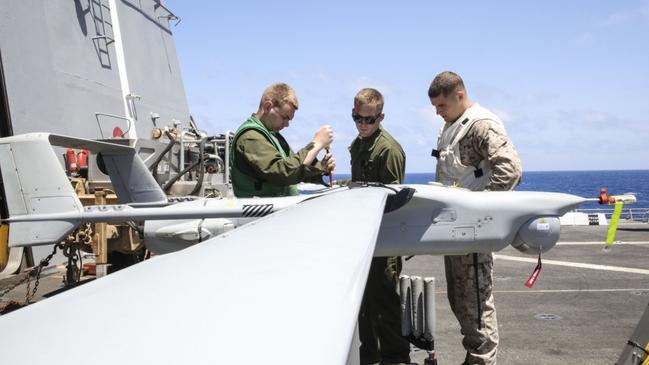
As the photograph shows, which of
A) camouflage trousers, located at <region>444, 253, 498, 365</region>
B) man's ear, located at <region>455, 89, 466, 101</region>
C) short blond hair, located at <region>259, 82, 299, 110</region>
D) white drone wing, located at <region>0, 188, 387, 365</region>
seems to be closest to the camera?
white drone wing, located at <region>0, 188, 387, 365</region>

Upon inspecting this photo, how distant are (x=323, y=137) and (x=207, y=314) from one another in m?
3.47

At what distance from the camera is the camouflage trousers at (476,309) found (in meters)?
3.89

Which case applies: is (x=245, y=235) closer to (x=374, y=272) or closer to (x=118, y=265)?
(x=374, y=272)

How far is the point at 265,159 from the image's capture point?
391 cm

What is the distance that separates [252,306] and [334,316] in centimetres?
14

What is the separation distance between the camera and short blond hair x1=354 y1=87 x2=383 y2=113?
429 centimetres

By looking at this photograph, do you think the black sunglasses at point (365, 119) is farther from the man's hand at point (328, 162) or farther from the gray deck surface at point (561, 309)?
the gray deck surface at point (561, 309)

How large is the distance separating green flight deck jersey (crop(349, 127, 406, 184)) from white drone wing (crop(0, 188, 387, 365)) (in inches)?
124

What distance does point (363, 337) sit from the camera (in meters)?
4.33

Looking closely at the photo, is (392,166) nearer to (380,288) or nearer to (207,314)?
(380,288)

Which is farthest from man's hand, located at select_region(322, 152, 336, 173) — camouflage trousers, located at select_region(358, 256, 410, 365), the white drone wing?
the white drone wing

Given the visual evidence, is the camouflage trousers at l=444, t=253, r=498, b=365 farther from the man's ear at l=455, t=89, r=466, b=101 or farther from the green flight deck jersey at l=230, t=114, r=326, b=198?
the green flight deck jersey at l=230, t=114, r=326, b=198

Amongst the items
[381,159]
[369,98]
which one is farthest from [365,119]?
[381,159]

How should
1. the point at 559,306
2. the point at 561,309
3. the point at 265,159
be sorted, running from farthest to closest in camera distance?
the point at 559,306
the point at 561,309
the point at 265,159
